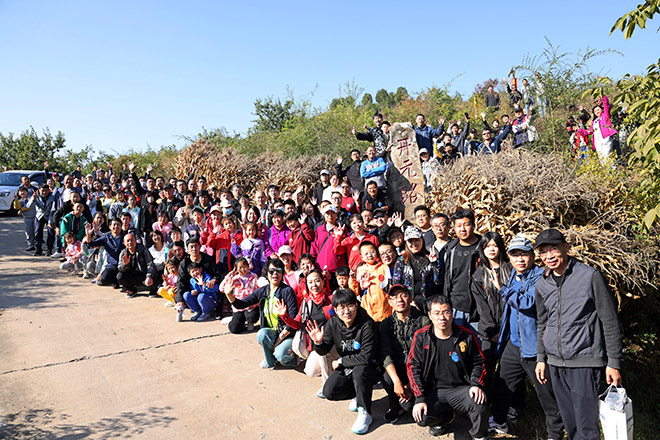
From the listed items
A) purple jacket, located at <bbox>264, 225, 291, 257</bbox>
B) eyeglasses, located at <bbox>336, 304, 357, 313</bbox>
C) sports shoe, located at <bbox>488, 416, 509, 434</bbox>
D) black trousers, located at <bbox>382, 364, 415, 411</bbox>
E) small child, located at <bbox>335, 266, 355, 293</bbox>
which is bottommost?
sports shoe, located at <bbox>488, 416, 509, 434</bbox>

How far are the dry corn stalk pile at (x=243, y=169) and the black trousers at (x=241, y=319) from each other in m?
5.18

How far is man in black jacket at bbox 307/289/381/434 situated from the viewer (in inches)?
166

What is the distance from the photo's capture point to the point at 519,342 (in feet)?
13.1

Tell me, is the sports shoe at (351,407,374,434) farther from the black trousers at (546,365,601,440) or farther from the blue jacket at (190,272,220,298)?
the blue jacket at (190,272,220,298)

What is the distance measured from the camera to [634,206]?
503 centimetres

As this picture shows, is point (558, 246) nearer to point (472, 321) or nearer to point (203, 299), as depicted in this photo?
point (472, 321)

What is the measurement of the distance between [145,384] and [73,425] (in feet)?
2.77

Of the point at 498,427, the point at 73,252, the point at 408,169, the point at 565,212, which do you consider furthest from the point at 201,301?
the point at 565,212

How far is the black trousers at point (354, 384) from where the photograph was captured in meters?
4.18

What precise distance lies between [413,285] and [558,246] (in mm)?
1674

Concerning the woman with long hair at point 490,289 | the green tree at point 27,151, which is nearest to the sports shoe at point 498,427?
the woman with long hair at point 490,289

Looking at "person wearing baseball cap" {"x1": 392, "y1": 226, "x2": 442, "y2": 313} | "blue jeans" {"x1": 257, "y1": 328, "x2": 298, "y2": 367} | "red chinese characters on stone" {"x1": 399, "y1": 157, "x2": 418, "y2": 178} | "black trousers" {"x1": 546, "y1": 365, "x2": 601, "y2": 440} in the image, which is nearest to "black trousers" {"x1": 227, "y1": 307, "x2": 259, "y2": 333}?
"blue jeans" {"x1": 257, "y1": 328, "x2": 298, "y2": 367}

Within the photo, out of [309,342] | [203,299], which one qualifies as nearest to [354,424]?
[309,342]

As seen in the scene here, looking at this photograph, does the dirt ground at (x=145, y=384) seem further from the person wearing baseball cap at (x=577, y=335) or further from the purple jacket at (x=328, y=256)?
the purple jacket at (x=328, y=256)
